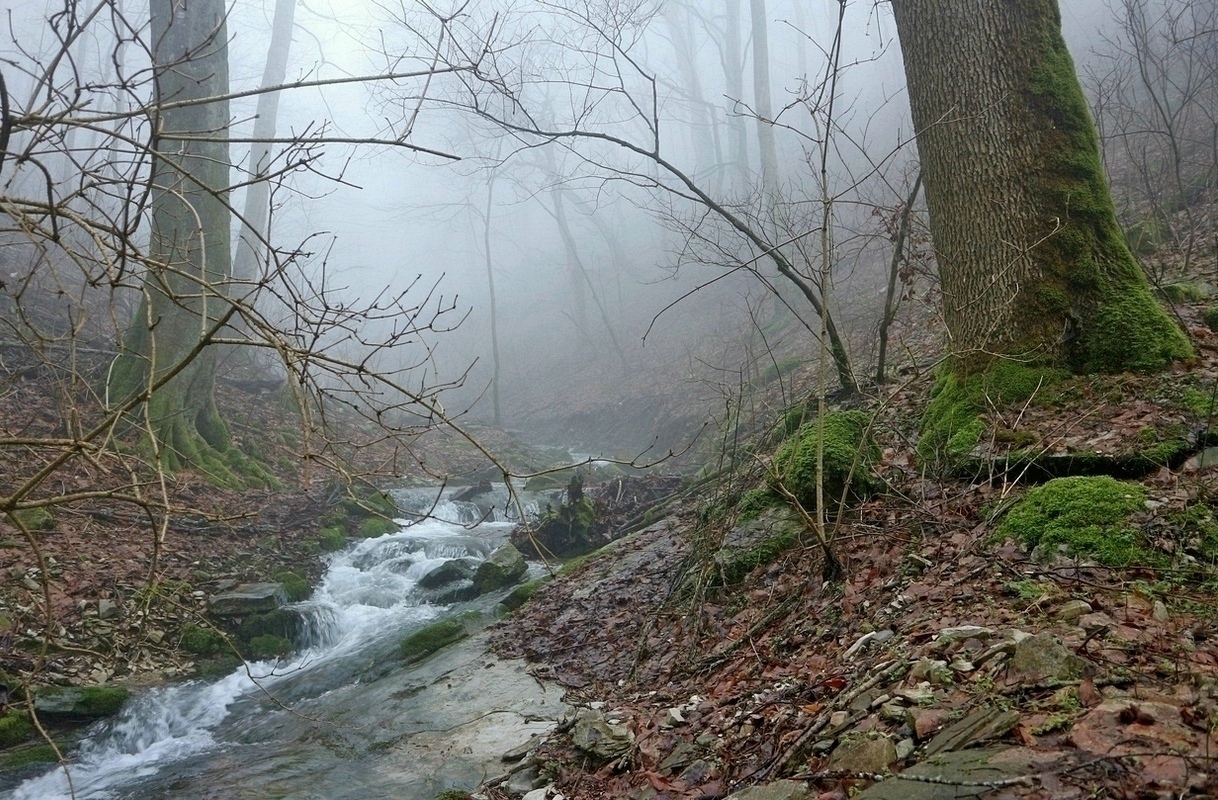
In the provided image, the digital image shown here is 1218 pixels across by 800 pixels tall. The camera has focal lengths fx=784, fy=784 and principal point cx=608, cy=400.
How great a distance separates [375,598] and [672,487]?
15.5ft

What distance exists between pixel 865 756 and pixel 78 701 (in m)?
6.53

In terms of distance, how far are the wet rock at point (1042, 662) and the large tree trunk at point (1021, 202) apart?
2.82 m

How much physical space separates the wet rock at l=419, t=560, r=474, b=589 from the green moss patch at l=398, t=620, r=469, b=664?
1.79 metres

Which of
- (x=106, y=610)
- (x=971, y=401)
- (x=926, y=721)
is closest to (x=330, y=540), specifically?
(x=106, y=610)

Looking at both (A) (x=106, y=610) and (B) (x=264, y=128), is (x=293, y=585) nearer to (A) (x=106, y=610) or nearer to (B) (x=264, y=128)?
(A) (x=106, y=610)

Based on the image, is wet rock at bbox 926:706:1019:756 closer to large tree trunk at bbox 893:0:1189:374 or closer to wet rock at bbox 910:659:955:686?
wet rock at bbox 910:659:955:686

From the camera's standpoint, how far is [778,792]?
2.67 m

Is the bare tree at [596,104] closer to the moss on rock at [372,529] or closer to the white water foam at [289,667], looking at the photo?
the white water foam at [289,667]

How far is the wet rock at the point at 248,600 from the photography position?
8094mm

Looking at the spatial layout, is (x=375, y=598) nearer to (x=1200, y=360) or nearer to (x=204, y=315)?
(x=204, y=315)

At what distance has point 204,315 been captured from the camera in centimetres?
264

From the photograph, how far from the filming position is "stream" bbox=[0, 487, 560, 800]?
5246mm

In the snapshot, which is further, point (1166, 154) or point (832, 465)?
point (1166, 154)

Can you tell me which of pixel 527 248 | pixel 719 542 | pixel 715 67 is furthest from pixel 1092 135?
pixel 715 67
